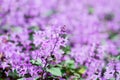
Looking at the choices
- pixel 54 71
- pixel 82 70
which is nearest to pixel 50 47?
pixel 54 71

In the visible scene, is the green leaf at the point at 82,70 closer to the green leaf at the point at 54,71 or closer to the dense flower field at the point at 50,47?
the dense flower field at the point at 50,47

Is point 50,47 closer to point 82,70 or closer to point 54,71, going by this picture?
point 54,71

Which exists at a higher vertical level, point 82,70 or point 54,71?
point 54,71

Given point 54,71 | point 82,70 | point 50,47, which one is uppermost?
point 50,47

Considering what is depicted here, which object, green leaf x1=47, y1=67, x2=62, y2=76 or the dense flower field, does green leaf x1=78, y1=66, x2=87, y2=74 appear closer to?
the dense flower field

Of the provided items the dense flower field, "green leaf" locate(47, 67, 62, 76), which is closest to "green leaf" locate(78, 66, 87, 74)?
the dense flower field

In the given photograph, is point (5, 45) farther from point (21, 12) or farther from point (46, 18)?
point (46, 18)

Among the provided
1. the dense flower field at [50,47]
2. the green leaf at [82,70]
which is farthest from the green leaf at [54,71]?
the green leaf at [82,70]

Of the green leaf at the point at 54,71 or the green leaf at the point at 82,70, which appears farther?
the green leaf at the point at 82,70
